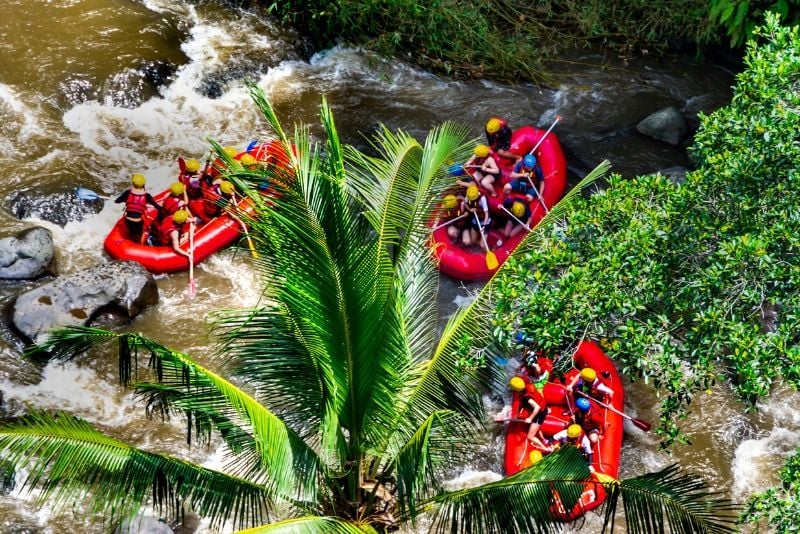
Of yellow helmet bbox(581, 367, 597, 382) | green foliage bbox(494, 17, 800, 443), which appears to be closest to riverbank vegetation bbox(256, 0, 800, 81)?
yellow helmet bbox(581, 367, 597, 382)

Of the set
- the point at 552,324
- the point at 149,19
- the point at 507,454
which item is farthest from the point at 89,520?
the point at 149,19

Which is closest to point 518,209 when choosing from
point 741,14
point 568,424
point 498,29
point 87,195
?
point 568,424

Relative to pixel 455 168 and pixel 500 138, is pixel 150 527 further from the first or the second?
pixel 500 138

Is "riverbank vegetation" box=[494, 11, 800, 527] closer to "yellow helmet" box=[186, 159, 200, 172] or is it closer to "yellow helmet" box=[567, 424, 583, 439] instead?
"yellow helmet" box=[567, 424, 583, 439]

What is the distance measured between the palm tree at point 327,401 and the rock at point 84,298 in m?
3.52

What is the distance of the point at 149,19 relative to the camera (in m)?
12.4

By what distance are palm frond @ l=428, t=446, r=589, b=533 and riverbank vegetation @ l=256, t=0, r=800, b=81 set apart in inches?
326

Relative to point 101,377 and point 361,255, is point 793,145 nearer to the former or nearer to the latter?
point 361,255

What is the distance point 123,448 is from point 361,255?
1607 mm

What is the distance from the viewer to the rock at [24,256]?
29.8 feet

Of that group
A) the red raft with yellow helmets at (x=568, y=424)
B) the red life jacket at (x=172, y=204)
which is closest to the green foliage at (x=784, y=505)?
the red raft with yellow helmets at (x=568, y=424)

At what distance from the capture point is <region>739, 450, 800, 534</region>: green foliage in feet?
17.0

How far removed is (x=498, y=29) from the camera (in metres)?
13.2

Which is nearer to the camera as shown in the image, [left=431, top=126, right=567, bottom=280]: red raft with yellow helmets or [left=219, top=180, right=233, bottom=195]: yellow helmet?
[left=219, top=180, right=233, bottom=195]: yellow helmet
